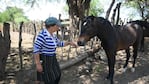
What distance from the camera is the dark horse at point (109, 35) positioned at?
7.75 metres

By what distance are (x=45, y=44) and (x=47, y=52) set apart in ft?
0.51

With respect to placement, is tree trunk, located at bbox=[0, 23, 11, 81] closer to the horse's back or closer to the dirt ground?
the dirt ground

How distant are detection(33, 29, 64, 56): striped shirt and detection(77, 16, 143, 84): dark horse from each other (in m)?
2.04

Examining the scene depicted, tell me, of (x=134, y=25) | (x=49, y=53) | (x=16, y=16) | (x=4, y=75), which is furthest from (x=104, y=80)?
(x=16, y=16)

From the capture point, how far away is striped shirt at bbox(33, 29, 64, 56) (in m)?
5.50

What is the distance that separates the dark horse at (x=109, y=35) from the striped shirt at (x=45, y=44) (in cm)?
204

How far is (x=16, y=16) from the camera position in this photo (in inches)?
2630

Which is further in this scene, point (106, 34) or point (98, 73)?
point (98, 73)

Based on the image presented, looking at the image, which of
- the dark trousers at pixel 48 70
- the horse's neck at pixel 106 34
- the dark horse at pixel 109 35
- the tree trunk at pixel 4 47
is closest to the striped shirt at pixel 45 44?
the dark trousers at pixel 48 70

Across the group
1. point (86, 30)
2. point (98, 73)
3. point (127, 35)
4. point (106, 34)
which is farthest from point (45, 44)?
point (98, 73)

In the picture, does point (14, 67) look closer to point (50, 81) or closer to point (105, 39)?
point (105, 39)

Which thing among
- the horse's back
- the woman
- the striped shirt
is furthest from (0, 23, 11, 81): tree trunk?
the striped shirt

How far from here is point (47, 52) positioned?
5609 mm

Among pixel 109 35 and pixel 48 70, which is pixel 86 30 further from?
pixel 48 70
